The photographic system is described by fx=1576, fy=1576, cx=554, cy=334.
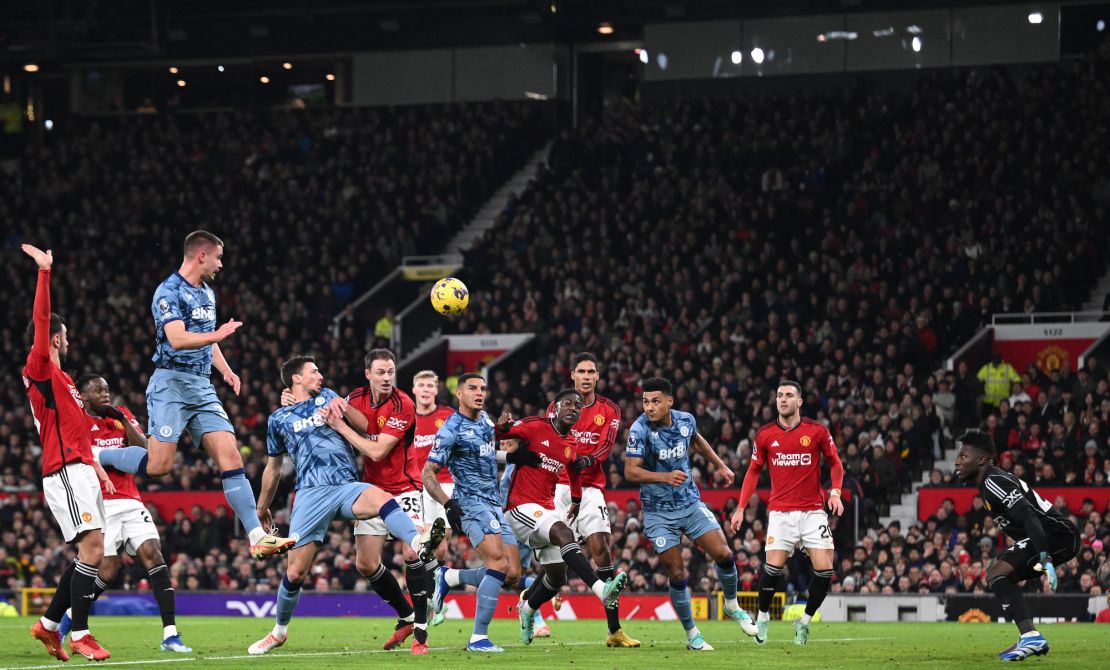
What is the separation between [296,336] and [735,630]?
20.1 meters

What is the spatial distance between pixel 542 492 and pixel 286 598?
3.16 m

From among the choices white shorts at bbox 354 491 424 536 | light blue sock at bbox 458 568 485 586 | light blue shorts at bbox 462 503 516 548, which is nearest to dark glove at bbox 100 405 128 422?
white shorts at bbox 354 491 424 536

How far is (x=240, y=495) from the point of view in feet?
44.5

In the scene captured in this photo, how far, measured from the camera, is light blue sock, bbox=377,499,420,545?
45.5 feet

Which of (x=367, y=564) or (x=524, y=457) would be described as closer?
(x=367, y=564)

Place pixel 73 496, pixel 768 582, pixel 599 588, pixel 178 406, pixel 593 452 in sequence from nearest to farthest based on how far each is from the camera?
pixel 73 496
pixel 178 406
pixel 599 588
pixel 768 582
pixel 593 452

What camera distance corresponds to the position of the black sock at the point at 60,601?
13871 mm

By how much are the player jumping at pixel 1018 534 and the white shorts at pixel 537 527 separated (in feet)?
14.0

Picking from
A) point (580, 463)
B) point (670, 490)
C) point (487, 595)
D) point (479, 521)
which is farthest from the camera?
point (580, 463)

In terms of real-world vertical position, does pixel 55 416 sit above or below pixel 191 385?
below

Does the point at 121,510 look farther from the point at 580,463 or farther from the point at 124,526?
the point at 580,463

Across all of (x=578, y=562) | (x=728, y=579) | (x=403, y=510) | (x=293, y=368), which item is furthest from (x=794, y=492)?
(x=293, y=368)

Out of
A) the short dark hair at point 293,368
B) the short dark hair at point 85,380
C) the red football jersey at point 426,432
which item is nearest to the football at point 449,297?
the red football jersey at point 426,432

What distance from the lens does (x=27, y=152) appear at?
4728 cm
